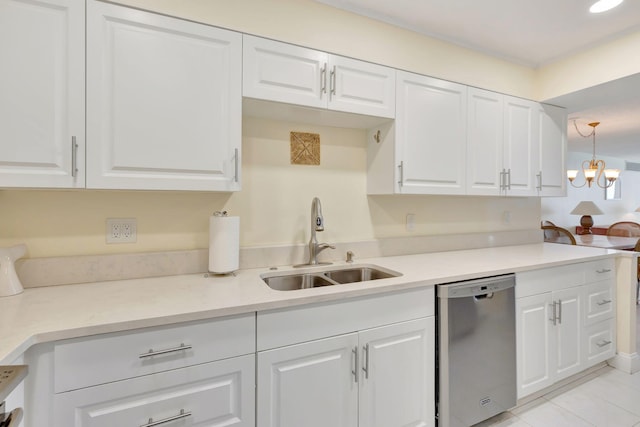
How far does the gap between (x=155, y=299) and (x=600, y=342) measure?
9.57 feet

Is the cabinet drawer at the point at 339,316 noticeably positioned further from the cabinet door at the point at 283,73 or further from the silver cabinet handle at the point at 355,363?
the cabinet door at the point at 283,73

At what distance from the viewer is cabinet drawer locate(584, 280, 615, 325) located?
82.9 inches

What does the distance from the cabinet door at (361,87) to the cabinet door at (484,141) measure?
691mm

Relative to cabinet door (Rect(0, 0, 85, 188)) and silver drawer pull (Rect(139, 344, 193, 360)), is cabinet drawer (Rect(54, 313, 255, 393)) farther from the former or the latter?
cabinet door (Rect(0, 0, 85, 188))

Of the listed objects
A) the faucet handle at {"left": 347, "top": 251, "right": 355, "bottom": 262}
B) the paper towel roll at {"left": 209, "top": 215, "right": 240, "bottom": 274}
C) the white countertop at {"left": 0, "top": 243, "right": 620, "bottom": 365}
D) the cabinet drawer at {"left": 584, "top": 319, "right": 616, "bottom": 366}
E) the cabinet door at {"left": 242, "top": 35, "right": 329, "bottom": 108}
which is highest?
the cabinet door at {"left": 242, "top": 35, "right": 329, "bottom": 108}

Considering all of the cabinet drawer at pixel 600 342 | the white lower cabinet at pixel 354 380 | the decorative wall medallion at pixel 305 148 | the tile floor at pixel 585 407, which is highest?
the decorative wall medallion at pixel 305 148

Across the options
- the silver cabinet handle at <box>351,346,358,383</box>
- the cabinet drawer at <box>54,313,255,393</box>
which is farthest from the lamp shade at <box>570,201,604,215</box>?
the cabinet drawer at <box>54,313,255,393</box>

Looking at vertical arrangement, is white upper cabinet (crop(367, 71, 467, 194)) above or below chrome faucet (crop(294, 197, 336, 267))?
above

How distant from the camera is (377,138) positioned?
77.1 inches

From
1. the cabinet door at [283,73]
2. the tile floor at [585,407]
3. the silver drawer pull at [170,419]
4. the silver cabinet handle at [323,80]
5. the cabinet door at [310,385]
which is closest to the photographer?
the silver drawer pull at [170,419]

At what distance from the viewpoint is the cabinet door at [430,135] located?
184 cm

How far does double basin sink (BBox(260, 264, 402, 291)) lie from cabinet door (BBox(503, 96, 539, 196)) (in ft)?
4.22

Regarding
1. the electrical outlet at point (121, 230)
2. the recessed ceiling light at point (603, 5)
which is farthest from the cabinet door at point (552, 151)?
the electrical outlet at point (121, 230)

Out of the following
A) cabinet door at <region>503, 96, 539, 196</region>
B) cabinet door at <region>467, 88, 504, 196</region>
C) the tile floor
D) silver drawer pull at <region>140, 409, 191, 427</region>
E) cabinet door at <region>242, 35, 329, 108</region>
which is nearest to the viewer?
silver drawer pull at <region>140, 409, 191, 427</region>
